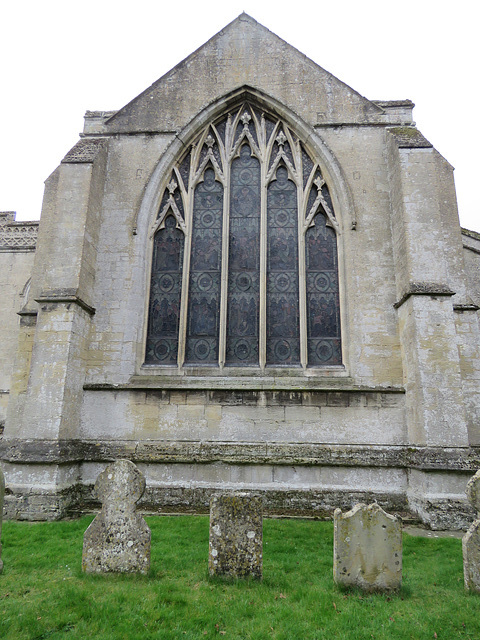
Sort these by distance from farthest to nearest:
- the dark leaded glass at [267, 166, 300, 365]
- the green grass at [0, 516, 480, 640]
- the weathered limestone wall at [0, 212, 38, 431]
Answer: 1. the weathered limestone wall at [0, 212, 38, 431]
2. the dark leaded glass at [267, 166, 300, 365]
3. the green grass at [0, 516, 480, 640]

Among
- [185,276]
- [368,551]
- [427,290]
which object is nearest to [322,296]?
[427,290]

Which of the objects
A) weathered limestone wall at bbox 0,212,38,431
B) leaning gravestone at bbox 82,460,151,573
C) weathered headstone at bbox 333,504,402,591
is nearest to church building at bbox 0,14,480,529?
leaning gravestone at bbox 82,460,151,573

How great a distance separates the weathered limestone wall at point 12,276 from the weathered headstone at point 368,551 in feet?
42.7

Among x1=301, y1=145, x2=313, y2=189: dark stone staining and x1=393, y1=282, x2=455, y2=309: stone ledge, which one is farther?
x1=301, y1=145, x2=313, y2=189: dark stone staining

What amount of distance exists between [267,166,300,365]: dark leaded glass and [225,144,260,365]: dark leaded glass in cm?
29

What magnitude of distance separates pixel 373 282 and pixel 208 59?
6605 millimetres

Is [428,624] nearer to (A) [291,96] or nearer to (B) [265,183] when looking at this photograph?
(B) [265,183]

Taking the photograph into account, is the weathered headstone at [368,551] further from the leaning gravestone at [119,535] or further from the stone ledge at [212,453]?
the stone ledge at [212,453]

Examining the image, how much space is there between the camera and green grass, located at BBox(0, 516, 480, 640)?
11.0ft

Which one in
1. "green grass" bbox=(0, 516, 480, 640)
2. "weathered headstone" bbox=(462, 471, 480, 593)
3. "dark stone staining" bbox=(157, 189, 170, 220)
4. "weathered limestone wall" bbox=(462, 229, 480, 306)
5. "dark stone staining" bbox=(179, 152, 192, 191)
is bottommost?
"green grass" bbox=(0, 516, 480, 640)

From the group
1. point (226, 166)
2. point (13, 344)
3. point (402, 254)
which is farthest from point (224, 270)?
point (13, 344)

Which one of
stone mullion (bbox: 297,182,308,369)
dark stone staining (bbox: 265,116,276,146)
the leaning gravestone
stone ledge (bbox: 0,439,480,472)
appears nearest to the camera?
the leaning gravestone

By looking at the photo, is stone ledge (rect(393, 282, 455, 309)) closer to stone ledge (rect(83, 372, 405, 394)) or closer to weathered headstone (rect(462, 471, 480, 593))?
stone ledge (rect(83, 372, 405, 394))

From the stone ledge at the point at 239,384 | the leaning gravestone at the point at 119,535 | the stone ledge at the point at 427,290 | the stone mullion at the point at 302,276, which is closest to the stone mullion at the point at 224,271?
the stone ledge at the point at 239,384
